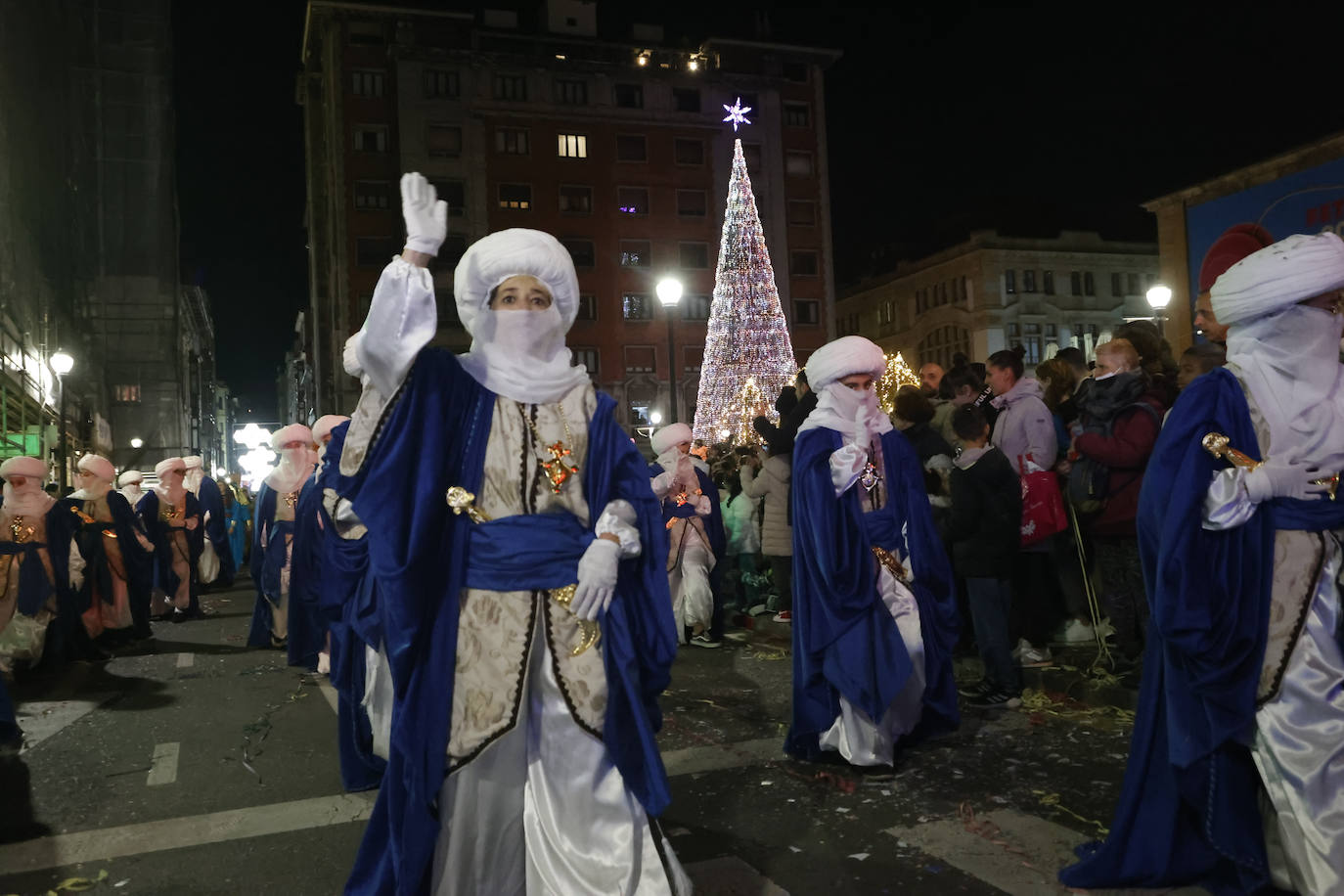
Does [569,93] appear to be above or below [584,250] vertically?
above

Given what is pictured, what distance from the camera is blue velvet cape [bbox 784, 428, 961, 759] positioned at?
564cm

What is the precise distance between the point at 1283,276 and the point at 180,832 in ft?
17.1

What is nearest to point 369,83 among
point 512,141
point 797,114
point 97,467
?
point 512,141

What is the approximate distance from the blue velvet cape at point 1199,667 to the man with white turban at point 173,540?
1244cm

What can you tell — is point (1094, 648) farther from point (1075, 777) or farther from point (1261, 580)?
point (1261, 580)

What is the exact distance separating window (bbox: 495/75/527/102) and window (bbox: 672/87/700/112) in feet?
24.3

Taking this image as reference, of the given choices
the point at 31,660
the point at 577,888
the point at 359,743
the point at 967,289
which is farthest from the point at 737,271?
the point at 967,289

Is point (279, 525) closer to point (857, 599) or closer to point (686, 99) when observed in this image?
point (857, 599)

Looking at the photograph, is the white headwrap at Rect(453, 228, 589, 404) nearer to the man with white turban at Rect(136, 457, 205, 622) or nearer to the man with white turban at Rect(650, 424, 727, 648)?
the man with white turban at Rect(650, 424, 727, 648)

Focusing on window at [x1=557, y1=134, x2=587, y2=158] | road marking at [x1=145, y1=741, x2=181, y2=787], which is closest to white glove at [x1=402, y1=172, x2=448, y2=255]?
road marking at [x1=145, y1=741, x2=181, y2=787]

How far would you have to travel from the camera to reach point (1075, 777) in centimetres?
535

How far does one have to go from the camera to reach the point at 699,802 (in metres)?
5.29

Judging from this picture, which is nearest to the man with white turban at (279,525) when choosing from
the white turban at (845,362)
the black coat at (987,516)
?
the white turban at (845,362)

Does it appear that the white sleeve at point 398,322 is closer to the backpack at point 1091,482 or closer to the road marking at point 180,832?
the road marking at point 180,832
